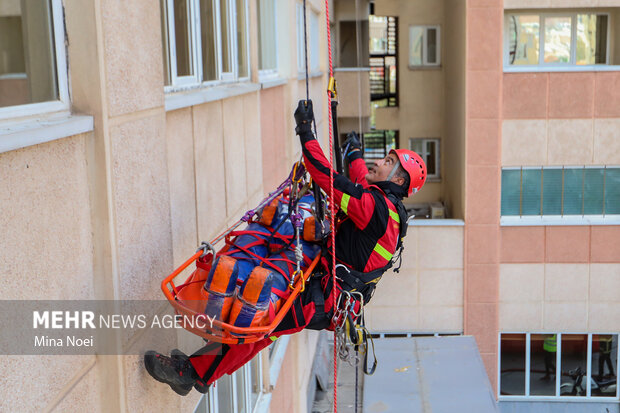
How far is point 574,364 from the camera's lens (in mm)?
13219

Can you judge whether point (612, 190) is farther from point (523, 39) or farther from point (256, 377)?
point (256, 377)

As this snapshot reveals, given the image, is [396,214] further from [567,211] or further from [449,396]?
[567,211]

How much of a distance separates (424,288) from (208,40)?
9.05 metres

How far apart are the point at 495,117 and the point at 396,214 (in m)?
8.84

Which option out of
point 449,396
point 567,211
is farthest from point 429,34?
point 449,396

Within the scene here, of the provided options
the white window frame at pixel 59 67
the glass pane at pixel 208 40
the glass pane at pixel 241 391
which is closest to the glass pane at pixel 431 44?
the glass pane at pixel 241 391

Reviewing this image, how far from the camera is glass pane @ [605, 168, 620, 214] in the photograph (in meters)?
12.2

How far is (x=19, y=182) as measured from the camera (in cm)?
200

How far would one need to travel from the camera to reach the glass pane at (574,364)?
13.1 metres

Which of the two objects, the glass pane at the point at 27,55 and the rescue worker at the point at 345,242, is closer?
the glass pane at the point at 27,55

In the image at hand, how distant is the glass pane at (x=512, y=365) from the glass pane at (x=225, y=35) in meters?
9.61

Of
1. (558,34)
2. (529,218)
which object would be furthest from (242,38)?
(558,34)

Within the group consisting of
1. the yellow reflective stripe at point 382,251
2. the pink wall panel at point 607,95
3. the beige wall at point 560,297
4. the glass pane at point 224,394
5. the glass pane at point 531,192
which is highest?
the pink wall panel at point 607,95

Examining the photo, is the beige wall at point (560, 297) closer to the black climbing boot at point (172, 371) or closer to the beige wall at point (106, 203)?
the beige wall at point (106, 203)
